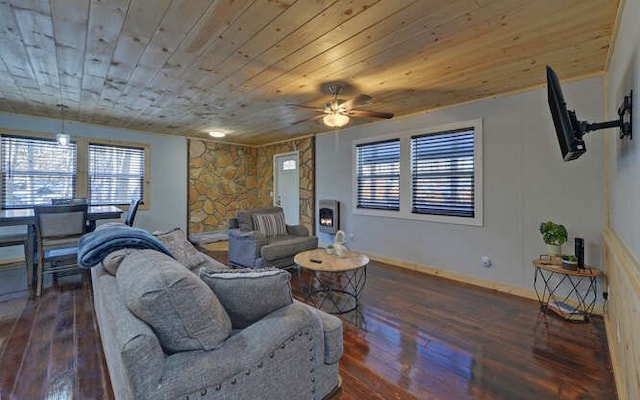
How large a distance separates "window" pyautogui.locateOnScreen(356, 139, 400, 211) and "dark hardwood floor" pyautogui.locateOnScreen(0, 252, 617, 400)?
192cm

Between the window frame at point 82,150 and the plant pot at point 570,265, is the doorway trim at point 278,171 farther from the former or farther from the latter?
the plant pot at point 570,265

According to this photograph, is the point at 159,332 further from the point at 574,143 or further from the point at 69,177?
the point at 69,177

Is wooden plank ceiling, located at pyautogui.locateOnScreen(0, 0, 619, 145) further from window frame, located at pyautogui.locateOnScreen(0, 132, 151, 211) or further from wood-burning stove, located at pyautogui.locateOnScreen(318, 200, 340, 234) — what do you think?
wood-burning stove, located at pyautogui.locateOnScreen(318, 200, 340, 234)

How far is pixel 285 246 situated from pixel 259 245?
353 mm

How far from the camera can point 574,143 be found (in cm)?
168

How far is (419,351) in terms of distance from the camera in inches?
87.4

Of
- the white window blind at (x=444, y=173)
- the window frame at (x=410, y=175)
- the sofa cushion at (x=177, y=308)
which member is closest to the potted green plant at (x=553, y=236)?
the window frame at (x=410, y=175)

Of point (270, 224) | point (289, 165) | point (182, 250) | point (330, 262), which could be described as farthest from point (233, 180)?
point (330, 262)

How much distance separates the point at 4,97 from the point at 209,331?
15.4ft

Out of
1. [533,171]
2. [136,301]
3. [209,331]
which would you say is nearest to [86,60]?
[136,301]

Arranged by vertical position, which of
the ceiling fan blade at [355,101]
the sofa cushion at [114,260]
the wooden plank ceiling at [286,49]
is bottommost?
the sofa cushion at [114,260]

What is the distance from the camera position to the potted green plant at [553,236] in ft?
9.39

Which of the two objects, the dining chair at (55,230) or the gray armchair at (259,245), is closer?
the dining chair at (55,230)

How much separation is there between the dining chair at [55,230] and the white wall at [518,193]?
431 centimetres
